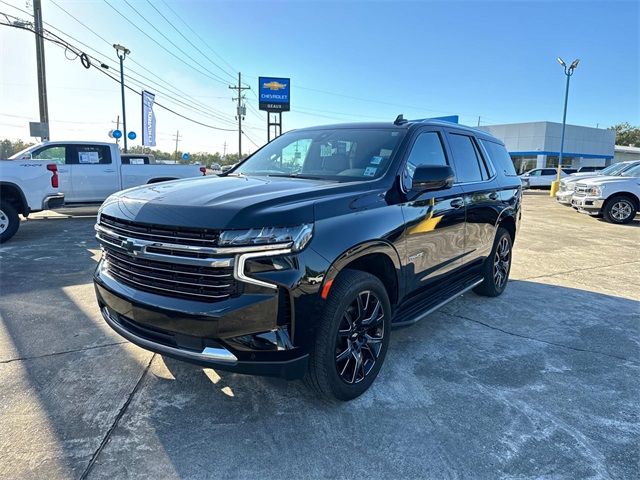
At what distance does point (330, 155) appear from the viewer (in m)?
3.85

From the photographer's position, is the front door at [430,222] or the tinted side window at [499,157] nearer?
the front door at [430,222]

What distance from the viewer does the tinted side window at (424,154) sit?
3438mm

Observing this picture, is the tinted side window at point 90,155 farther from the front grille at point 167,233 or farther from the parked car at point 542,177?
the parked car at point 542,177

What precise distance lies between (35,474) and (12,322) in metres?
2.60

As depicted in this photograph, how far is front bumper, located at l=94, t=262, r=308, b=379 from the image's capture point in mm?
2367

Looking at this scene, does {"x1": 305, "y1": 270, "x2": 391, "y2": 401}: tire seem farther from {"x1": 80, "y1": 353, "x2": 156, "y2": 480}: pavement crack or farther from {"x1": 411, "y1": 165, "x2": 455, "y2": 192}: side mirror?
{"x1": 80, "y1": 353, "x2": 156, "y2": 480}: pavement crack

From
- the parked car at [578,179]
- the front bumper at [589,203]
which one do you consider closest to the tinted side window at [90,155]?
the front bumper at [589,203]

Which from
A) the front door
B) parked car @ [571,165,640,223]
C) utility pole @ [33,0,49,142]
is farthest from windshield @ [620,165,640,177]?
utility pole @ [33,0,49,142]

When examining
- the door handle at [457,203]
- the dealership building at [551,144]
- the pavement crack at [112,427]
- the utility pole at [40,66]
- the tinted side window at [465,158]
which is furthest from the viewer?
the dealership building at [551,144]

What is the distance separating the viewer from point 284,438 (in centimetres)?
260

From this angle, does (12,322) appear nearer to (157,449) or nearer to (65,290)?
(65,290)

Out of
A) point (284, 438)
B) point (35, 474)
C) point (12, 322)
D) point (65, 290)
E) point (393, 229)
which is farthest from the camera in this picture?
point (65, 290)

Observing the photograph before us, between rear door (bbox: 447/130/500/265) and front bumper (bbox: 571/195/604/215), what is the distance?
9609 mm

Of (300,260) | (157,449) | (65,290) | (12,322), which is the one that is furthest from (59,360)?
(300,260)
